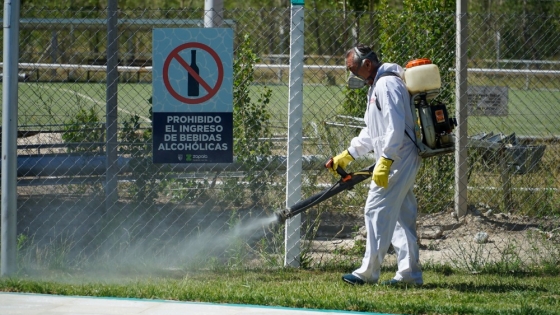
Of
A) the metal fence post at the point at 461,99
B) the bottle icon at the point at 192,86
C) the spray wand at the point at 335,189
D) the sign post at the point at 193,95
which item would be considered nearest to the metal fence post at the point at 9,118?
the sign post at the point at 193,95

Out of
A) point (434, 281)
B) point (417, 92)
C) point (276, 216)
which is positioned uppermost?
point (417, 92)

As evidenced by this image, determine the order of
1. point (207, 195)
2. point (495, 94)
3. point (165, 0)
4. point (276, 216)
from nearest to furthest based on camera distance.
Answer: point (276, 216) < point (207, 195) < point (495, 94) < point (165, 0)

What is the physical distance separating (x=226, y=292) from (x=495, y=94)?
3855 millimetres

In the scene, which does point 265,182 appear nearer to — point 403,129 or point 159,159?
point 159,159

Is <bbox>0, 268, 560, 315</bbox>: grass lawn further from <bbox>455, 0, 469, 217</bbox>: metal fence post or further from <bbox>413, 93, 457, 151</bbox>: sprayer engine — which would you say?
<bbox>455, 0, 469, 217</bbox>: metal fence post

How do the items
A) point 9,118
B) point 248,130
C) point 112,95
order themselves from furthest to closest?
point 248,130 < point 112,95 < point 9,118

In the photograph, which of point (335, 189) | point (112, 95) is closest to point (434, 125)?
point (335, 189)

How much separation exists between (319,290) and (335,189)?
2.74 feet

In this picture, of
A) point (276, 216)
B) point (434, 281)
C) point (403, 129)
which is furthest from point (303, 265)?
point (403, 129)

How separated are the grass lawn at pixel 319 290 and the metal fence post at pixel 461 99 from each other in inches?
52.9

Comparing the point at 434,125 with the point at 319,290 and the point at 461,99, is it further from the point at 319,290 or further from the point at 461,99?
the point at 461,99

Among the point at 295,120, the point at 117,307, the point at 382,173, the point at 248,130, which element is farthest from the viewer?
the point at 248,130

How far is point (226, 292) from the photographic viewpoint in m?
5.92

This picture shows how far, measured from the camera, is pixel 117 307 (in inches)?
217
